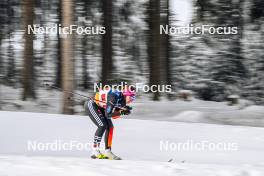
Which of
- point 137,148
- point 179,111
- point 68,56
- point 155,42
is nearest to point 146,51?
point 155,42

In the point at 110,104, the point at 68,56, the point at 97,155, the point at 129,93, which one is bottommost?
the point at 97,155

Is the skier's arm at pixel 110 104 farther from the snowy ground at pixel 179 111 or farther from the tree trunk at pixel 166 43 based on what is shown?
the tree trunk at pixel 166 43

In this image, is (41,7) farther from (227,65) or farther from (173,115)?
(173,115)

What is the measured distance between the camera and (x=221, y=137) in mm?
12469

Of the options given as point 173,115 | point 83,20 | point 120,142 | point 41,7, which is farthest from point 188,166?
point 41,7

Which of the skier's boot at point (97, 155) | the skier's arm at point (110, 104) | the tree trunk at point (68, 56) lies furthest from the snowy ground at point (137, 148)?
the tree trunk at point (68, 56)

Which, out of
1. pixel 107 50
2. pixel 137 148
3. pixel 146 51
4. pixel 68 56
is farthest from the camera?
pixel 146 51

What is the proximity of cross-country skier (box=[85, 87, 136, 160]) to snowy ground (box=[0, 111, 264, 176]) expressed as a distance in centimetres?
55

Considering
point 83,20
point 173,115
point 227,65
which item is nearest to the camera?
point 173,115

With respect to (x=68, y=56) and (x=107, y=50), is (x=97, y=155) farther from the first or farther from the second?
(x=107, y=50)

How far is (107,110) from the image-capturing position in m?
9.19

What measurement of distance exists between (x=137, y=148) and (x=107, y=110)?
245 cm

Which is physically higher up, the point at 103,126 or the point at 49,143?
the point at 103,126

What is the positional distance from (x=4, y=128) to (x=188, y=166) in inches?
233
